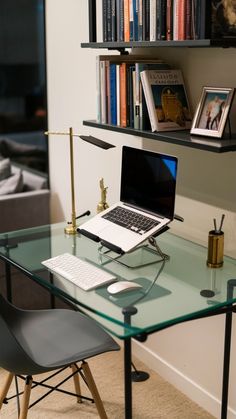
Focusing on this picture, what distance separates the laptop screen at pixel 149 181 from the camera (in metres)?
2.20

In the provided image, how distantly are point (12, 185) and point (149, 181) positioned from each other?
128 centimetres

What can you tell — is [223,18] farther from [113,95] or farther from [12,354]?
[12,354]

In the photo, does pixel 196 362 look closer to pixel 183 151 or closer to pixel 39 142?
pixel 183 151

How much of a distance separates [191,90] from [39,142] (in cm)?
166

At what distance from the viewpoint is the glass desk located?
1.77 m

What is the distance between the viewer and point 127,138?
2.76m

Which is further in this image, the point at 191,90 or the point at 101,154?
the point at 101,154

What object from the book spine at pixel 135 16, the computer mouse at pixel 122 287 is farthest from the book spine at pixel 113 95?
the computer mouse at pixel 122 287

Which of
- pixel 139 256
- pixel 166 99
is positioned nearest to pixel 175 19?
pixel 166 99

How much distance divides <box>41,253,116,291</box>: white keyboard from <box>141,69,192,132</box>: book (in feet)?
1.95

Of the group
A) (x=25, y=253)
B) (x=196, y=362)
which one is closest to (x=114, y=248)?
(x=25, y=253)

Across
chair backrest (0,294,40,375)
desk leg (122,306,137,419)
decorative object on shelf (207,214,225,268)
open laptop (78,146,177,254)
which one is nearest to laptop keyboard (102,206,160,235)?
open laptop (78,146,177,254)

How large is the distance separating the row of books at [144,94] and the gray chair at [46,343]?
32.7 inches

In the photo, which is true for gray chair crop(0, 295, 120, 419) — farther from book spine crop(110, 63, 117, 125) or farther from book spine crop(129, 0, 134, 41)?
book spine crop(129, 0, 134, 41)
